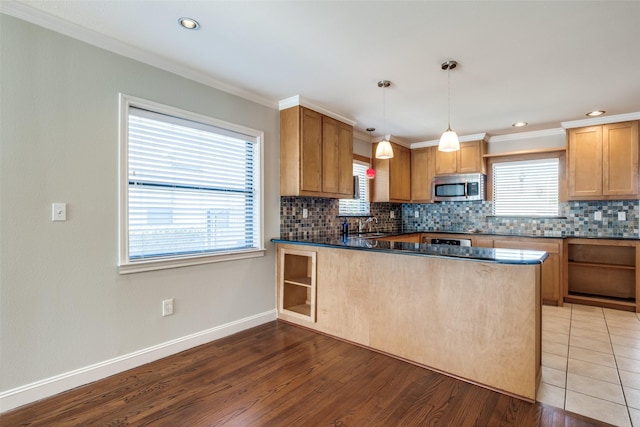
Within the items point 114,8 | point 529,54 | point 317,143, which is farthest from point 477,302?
point 114,8

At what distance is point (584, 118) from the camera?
412 centimetres

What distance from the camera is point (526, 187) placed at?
→ 4.93 m

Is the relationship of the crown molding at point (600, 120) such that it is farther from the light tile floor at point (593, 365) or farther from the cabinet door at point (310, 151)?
the cabinet door at point (310, 151)

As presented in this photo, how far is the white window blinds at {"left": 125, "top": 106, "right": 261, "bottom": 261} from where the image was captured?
258 cm

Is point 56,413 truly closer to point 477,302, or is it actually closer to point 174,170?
point 174,170

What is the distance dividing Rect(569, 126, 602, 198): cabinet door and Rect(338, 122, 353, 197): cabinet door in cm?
299

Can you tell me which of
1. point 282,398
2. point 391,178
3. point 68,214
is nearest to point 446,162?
point 391,178

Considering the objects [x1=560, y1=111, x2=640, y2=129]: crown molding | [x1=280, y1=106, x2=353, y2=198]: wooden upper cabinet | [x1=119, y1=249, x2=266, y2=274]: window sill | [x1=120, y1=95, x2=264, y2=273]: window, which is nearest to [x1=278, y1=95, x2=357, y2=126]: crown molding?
[x1=280, y1=106, x2=353, y2=198]: wooden upper cabinet

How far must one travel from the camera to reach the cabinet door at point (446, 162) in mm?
5242

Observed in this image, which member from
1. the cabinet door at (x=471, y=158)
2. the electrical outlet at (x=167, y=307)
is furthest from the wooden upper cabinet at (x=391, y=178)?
the electrical outlet at (x=167, y=307)

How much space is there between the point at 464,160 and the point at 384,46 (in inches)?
132

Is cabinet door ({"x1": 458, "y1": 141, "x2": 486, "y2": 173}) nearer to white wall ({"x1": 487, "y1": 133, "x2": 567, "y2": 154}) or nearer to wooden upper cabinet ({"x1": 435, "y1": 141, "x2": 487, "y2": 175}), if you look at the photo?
wooden upper cabinet ({"x1": 435, "y1": 141, "x2": 487, "y2": 175})

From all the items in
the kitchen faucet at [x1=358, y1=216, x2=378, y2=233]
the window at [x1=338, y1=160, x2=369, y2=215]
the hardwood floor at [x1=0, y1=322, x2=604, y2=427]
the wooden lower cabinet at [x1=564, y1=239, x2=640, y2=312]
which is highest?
the window at [x1=338, y1=160, x2=369, y2=215]

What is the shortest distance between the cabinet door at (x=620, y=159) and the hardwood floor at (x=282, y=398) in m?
3.44
